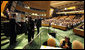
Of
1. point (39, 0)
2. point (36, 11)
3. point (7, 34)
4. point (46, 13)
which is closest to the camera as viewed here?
point (7, 34)

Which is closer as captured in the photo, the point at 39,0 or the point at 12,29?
the point at 12,29

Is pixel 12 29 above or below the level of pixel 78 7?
below

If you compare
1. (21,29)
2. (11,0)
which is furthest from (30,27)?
(11,0)

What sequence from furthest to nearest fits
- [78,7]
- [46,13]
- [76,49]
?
[46,13] < [78,7] < [76,49]

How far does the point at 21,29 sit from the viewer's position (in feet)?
21.0

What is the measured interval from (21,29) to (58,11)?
727 inches

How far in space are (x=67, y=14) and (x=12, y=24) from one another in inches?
758

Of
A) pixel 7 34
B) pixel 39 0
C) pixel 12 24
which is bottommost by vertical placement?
pixel 7 34

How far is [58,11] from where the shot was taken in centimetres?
2231

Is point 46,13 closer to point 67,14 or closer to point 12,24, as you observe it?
point 67,14

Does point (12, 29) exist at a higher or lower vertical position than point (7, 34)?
higher

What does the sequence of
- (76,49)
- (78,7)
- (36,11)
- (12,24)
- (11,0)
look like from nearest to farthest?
1. (76,49)
2. (12,24)
3. (11,0)
4. (78,7)
5. (36,11)

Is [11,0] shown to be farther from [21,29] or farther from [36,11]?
[36,11]

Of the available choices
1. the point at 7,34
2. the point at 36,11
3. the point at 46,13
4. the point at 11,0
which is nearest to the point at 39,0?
the point at 36,11
